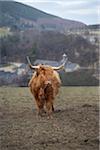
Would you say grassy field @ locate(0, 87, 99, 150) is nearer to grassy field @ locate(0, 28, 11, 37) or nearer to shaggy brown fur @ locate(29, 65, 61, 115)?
shaggy brown fur @ locate(29, 65, 61, 115)

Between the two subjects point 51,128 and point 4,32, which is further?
point 4,32

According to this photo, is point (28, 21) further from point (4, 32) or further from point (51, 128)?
point (51, 128)

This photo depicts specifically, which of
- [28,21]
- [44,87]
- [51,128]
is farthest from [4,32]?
[51,128]

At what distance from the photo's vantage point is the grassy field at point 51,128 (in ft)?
26.0

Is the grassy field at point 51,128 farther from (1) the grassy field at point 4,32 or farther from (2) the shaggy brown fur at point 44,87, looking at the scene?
(1) the grassy field at point 4,32

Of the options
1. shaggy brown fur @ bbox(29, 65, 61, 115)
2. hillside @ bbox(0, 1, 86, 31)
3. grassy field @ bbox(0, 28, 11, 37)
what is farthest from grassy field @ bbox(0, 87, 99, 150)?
grassy field @ bbox(0, 28, 11, 37)

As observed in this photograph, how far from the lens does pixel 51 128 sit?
977 cm

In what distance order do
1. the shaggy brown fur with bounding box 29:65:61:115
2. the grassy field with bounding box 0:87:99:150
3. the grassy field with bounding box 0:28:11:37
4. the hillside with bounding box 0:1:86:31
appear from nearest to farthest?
the grassy field with bounding box 0:87:99:150 < the shaggy brown fur with bounding box 29:65:61:115 < the hillside with bounding box 0:1:86:31 < the grassy field with bounding box 0:28:11:37

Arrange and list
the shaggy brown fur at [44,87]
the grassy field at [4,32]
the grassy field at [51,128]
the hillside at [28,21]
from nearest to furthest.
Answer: the grassy field at [51,128] → the shaggy brown fur at [44,87] → the hillside at [28,21] → the grassy field at [4,32]

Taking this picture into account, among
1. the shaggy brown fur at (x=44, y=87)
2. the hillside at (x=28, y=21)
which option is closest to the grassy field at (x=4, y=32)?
the hillside at (x=28, y=21)

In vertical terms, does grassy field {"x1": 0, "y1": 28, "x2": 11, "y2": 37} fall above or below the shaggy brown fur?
above

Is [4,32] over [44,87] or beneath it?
over

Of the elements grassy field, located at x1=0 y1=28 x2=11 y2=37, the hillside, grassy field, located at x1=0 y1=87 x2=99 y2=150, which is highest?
the hillside

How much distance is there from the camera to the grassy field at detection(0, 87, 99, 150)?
793 cm
